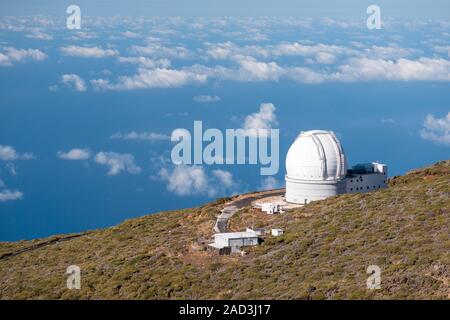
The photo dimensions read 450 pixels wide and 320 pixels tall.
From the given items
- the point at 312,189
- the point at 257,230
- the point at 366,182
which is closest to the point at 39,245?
the point at 257,230

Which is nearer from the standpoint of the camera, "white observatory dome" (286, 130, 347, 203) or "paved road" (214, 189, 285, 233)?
"paved road" (214, 189, 285, 233)

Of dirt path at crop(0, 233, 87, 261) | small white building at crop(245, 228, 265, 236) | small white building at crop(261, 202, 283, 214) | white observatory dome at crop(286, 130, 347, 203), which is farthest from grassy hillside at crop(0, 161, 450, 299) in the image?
white observatory dome at crop(286, 130, 347, 203)

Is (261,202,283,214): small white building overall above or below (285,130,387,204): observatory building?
below

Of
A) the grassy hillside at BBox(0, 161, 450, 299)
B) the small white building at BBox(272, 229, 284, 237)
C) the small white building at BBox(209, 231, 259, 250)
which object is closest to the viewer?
the grassy hillside at BBox(0, 161, 450, 299)

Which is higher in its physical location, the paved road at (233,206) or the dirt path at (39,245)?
the paved road at (233,206)

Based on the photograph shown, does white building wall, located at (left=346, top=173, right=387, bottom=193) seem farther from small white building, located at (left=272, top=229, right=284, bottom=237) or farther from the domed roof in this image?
small white building, located at (left=272, top=229, right=284, bottom=237)

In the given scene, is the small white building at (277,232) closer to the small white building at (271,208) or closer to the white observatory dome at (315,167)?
the small white building at (271,208)

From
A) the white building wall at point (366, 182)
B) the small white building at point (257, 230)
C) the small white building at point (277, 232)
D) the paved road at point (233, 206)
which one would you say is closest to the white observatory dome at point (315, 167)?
the white building wall at point (366, 182)
